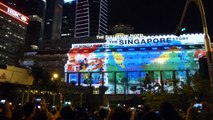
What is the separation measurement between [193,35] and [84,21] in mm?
86448

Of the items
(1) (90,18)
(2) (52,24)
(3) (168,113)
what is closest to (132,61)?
(1) (90,18)

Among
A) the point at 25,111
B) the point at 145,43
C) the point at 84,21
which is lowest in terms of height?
the point at 25,111

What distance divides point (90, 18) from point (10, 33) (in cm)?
5112

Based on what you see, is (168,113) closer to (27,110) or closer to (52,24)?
(27,110)

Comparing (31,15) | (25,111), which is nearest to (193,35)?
(25,111)

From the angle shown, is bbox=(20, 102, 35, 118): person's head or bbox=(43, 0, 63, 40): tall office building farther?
bbox=(43, 0, 63, 40): tall office building

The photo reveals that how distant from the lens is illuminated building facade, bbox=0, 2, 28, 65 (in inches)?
4889

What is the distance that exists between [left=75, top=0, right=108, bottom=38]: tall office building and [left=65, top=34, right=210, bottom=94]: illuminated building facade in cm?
6443

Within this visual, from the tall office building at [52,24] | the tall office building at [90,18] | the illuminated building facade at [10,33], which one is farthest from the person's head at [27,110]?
the tall office building at [52,24]

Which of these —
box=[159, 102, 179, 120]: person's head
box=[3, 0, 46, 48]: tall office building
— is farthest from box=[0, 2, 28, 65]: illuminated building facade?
box=[159, 102, 179, 120]: person's head

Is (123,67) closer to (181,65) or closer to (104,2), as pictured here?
(181,65)

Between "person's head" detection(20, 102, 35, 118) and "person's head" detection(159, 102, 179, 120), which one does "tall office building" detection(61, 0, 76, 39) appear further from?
"person's head" detection(159, 102, 179, 120)

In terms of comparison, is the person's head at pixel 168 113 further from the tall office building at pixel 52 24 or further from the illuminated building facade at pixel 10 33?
the tall office building at pixel 52 24

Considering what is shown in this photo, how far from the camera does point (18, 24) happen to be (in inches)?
5497
